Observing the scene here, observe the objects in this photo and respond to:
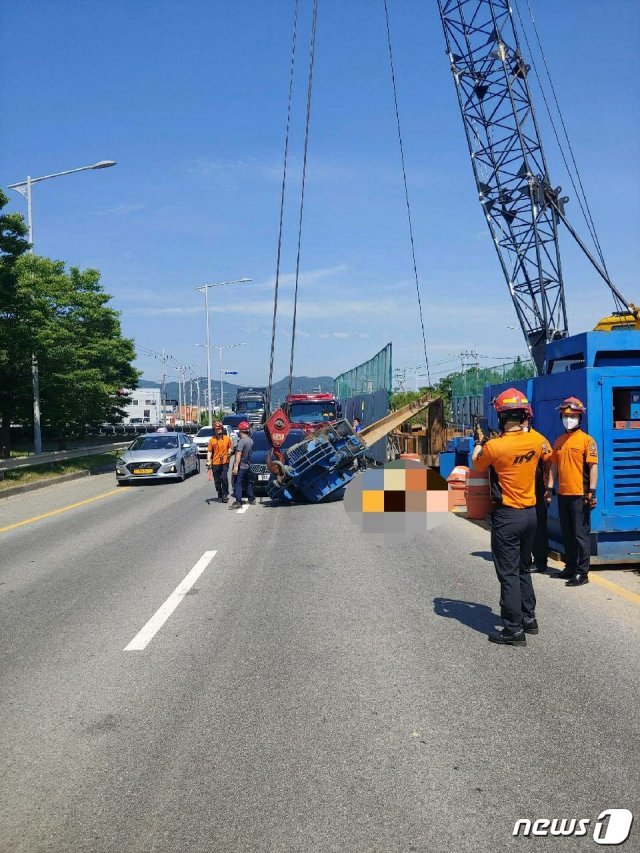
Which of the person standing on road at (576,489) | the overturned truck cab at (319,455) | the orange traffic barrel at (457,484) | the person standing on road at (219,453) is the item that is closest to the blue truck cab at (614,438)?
the person standing on road at (576,489)

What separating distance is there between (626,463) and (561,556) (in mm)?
1564

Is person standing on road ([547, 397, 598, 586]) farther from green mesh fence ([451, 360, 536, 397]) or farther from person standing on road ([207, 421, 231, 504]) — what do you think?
green mesh fence ([451, 360, 536, 397])

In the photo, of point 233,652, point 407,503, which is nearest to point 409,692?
point 233,652

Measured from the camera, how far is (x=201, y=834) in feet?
10.9

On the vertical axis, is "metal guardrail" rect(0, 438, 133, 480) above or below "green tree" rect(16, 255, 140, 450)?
below

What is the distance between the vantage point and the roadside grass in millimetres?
22281

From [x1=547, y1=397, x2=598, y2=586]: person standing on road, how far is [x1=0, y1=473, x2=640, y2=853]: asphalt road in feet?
1.09

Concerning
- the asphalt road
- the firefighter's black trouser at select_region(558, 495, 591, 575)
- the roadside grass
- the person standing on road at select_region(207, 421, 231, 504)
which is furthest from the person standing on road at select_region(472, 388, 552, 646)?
the roadside grass

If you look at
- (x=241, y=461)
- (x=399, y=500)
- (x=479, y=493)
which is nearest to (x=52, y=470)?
(x=241, y=461)

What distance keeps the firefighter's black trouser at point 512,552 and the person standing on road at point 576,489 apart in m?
2.27

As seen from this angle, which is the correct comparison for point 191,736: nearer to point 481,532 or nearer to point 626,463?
point 626,463

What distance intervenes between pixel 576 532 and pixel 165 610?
420cm

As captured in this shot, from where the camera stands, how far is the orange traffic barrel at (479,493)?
608 cm

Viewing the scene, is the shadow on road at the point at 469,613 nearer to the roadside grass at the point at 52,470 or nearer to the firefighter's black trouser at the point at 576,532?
the firefighter's black trouser at the point at 576,532
